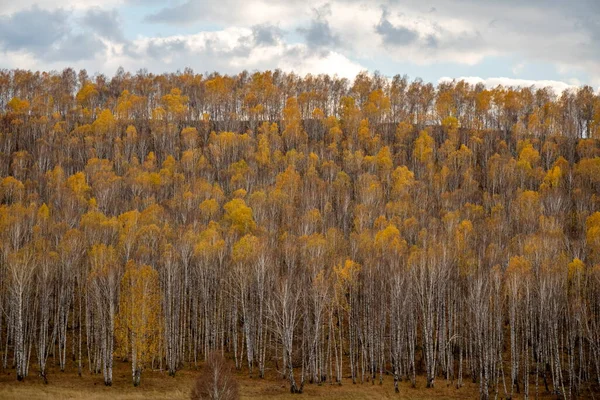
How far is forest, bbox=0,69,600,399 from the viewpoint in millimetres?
58156

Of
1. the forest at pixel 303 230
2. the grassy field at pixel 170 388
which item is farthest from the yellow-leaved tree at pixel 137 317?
the grassy field at pixel 170 388

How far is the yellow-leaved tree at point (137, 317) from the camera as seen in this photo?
5569cm

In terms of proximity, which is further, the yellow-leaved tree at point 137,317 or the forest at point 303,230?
the forest at point 303,230

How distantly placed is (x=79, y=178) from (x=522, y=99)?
12254 centimetres

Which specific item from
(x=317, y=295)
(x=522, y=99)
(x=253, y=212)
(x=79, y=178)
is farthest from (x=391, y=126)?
(x=317, y=295)

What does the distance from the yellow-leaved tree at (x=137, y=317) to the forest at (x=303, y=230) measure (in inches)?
8.4

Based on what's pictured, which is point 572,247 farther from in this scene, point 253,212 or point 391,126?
point 391,126

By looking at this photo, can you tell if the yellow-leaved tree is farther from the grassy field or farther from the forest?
the grassy field

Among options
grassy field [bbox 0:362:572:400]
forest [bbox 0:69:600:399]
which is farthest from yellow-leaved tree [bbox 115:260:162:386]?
grassy field [bbox 0:362:572:400]

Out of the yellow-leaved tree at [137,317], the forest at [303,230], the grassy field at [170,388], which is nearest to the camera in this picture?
the grassy field at [170,388]

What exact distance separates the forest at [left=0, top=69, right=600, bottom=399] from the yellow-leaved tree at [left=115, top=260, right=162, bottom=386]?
0.21 meters

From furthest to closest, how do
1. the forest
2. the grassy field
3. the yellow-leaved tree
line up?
the forest < the yellow-leaved tree < the grassy field

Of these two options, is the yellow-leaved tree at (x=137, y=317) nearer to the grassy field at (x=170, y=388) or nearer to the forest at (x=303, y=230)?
→ the forest at (x=303, y=230)

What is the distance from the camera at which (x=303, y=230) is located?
86250mm
